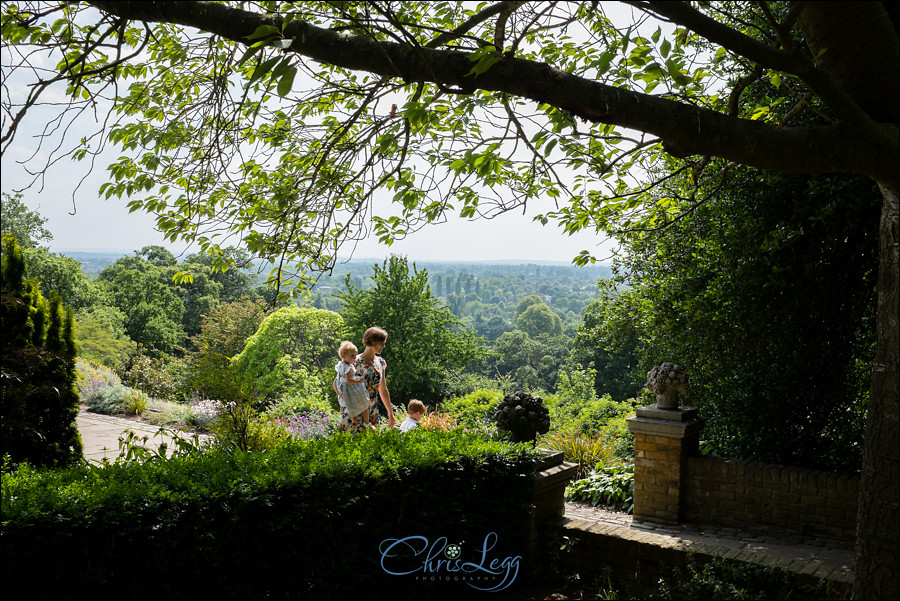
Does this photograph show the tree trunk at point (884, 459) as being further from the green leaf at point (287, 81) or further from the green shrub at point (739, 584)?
the green leaf at point (287, 81)

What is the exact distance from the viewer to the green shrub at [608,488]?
6711mm

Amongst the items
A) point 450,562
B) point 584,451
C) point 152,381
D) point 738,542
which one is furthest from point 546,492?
point 152,381

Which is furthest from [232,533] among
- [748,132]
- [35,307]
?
[35,307]

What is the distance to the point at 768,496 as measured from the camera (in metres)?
5.62

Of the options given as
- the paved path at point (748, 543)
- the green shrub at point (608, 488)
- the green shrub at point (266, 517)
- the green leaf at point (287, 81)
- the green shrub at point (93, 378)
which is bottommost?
the green shrub at point (93, 378)

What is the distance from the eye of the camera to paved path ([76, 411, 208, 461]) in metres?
8.57

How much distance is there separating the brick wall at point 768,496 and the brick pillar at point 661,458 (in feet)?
0.42

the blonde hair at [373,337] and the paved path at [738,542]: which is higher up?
the blonde hair at [373,337]

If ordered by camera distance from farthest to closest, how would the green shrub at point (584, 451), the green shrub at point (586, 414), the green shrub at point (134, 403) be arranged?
1. the green shrub at point (134, 403)
2. the green shrub at point (586, 414)
3. the green shrub at point (584, 451)

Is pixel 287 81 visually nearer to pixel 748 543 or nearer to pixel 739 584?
pixel 739 584

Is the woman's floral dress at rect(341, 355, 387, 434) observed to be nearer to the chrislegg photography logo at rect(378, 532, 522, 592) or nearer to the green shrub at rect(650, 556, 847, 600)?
the chrislegg photography logo at rect(378, 532, 522, 592)

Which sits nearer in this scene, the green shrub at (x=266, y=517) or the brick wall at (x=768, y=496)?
the green shrub at (x=266, y=517)

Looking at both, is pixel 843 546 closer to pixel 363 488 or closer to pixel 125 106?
pixel 363 488

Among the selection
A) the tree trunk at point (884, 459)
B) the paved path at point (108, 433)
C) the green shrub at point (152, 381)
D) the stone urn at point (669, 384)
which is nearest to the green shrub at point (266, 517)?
the stone urn at point (669, 384)
